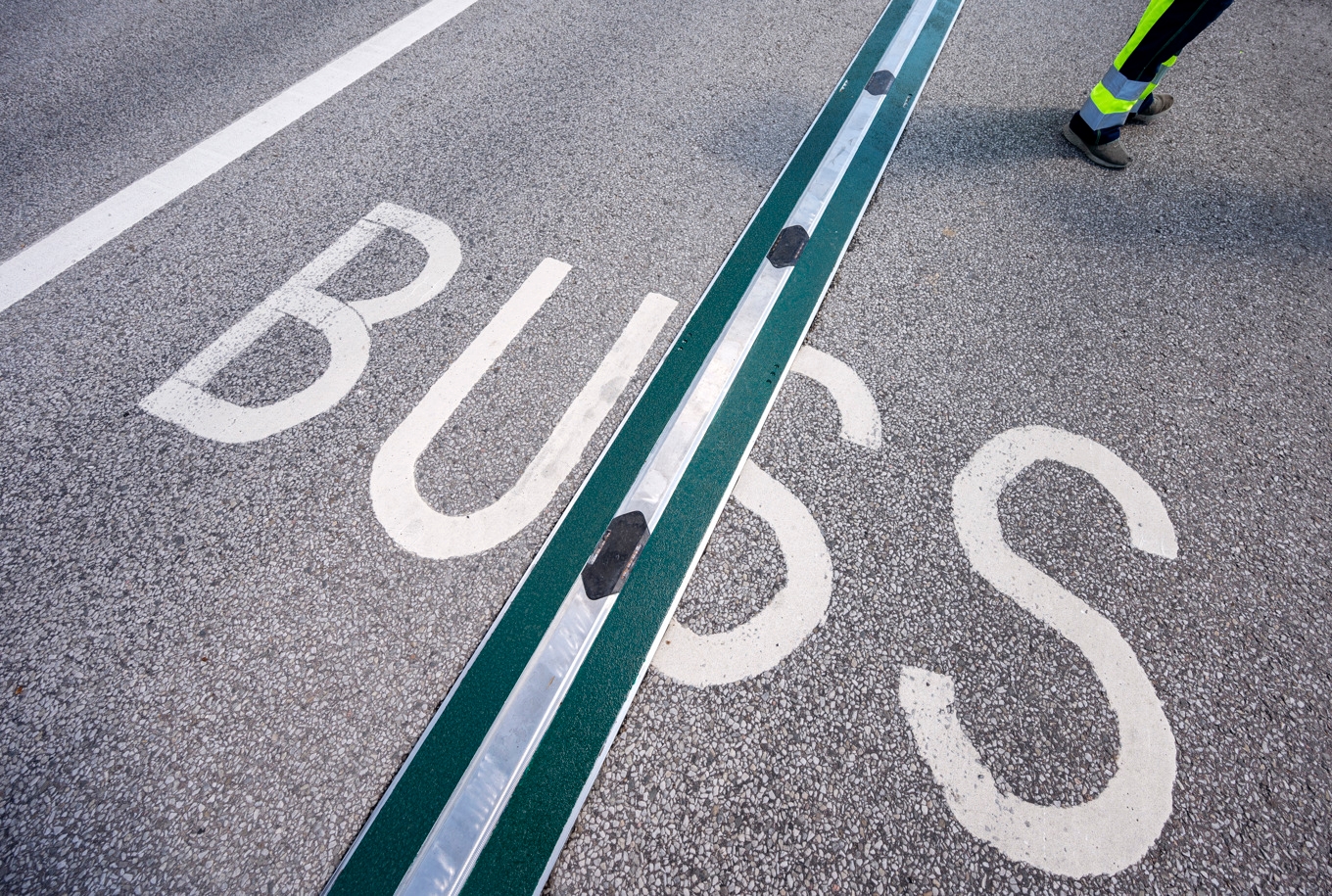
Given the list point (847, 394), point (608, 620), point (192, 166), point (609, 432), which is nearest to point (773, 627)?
point (608, 620)

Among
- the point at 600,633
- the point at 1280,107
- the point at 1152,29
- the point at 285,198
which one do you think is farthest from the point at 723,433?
the point at 1280,107

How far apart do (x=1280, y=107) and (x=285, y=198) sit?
617cm

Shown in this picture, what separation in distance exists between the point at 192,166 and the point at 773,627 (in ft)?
12.2

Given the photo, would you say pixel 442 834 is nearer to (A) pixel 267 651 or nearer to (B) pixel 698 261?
(A) pixel 267 651

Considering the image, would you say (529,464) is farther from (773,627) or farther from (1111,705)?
(1111,705)

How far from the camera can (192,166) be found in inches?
128

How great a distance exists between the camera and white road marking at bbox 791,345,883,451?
2469 millimetres

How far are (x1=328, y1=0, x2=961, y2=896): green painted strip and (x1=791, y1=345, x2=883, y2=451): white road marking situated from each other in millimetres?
98

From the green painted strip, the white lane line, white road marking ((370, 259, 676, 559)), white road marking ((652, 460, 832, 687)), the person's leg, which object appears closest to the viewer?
the green painted strip

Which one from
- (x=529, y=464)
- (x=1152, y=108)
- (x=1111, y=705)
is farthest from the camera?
(x=1152, y=108)

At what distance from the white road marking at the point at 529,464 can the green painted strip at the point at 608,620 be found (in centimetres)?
14

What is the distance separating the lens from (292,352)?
2586 mm

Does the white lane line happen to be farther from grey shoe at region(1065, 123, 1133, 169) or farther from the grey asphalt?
grey shoe at region(1065, 123, 1133, 169)

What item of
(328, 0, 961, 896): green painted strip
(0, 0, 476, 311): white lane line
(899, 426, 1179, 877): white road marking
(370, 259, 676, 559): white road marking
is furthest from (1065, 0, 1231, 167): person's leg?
(0, 0, 476, 311): white lane line
